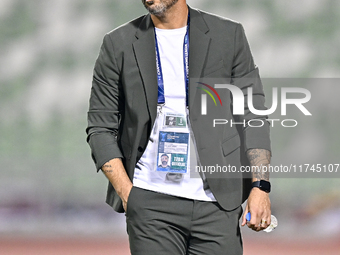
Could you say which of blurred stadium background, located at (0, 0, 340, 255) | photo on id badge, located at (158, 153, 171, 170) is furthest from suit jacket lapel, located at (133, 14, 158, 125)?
blurred stadium background, located at (0, 0, 340, 255)

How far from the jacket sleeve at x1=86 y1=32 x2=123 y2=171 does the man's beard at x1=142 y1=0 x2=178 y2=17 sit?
193 mm

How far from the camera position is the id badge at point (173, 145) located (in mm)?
1903

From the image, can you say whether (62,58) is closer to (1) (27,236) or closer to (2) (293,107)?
(1) (27,236)

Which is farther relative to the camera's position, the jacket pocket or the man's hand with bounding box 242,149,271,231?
the jacket pocket

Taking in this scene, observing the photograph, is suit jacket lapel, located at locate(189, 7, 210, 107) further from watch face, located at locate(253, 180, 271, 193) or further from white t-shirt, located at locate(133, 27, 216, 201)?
watch face, located at locate(253, 180, 271, 193)

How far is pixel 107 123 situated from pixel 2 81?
10.8ft

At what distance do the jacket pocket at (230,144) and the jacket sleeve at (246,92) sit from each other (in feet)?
0.09

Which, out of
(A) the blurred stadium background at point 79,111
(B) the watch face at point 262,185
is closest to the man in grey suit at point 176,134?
(B) the watch face at point 262,185

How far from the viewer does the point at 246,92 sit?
1.97 metres

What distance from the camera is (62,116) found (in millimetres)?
5039

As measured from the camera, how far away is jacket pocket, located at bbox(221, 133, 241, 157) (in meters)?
1.99

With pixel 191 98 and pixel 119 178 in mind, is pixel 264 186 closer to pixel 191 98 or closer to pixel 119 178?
pixel 191 98

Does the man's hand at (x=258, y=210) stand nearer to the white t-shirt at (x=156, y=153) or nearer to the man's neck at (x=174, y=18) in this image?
the white t-shirt at (x=156, y=153)

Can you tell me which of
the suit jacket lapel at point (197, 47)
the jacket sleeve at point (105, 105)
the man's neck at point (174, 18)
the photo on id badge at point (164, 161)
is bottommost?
the photo on id badge at point (164, 161)
